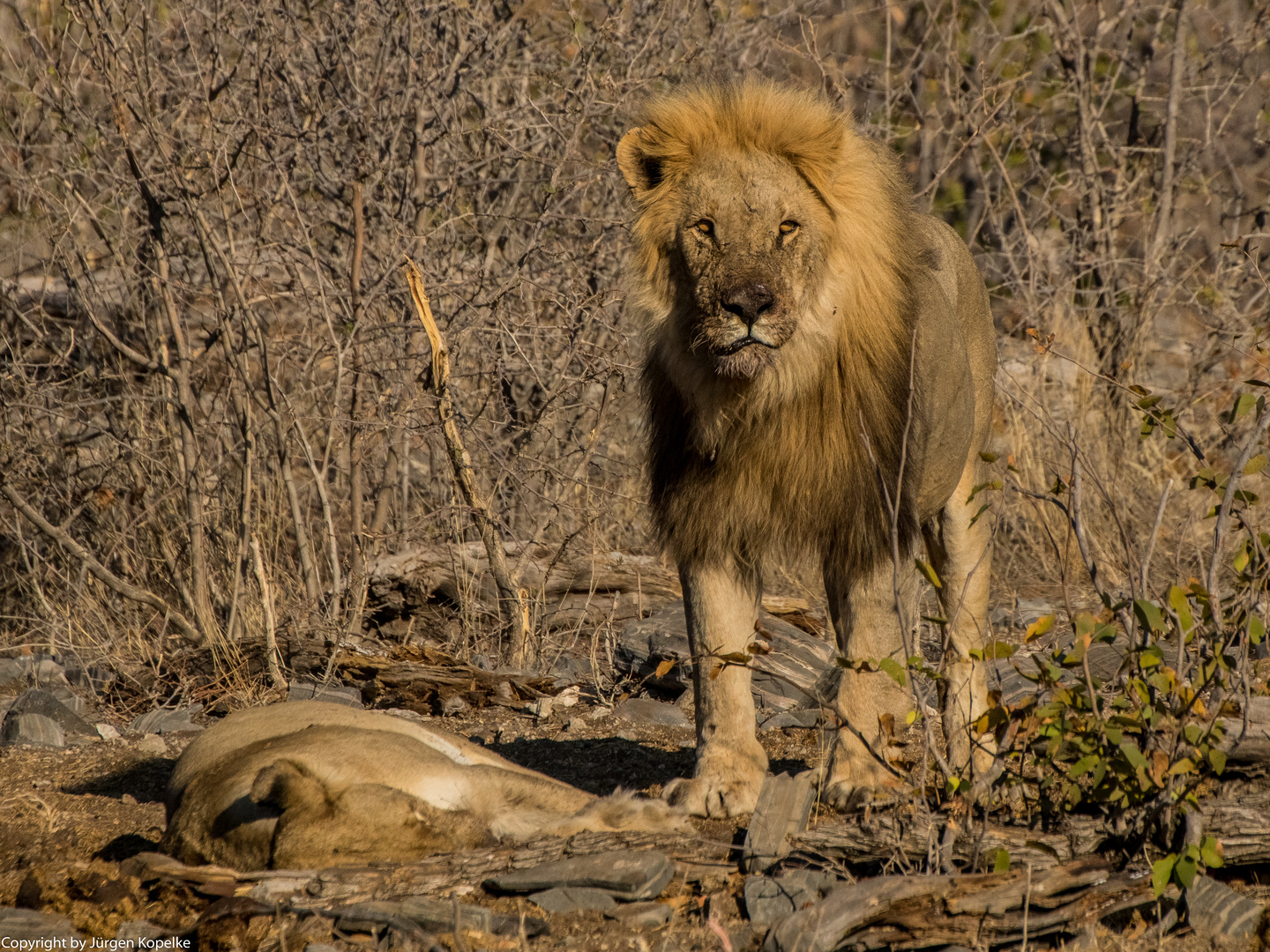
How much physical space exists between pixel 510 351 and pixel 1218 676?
4241 mm

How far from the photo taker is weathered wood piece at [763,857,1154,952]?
271 cm

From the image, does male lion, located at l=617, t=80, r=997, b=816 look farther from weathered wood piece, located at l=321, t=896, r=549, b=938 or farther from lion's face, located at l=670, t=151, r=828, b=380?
weathered wood piece, located at l=321, t=896, r=549, b=938

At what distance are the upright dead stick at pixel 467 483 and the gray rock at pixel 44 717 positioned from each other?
165 cm

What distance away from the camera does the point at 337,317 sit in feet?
21.1

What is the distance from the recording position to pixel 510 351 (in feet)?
21.7

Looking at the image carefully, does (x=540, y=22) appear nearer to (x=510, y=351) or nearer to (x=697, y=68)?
(x=697, y=68)

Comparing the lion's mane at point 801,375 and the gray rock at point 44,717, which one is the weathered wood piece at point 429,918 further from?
the gray rock at point 44,717

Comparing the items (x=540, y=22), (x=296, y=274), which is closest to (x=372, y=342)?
(x=296, y=274)

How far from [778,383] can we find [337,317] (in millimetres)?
3356

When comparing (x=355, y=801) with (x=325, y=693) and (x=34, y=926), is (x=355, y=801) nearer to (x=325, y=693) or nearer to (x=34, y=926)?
(x=34, y=926)

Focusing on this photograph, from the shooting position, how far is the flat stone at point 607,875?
305cm

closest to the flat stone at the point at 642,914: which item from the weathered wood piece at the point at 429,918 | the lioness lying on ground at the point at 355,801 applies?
the weathered wood piece at the point at 429,918

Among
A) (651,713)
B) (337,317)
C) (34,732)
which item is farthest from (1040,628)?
(337,317)

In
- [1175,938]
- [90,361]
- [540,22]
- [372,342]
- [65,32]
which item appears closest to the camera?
[1175,938]
